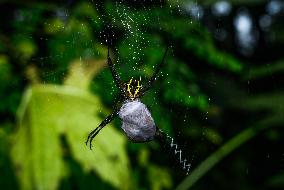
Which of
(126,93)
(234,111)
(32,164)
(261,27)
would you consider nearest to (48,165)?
(32,164)

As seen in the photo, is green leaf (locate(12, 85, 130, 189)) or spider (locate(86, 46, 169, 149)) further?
green leaf (locate(12, 85, 130, 189))

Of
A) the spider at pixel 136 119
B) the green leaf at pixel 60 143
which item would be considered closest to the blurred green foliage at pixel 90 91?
the green leaf at pixel 60 143

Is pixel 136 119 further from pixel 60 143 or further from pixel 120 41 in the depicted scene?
pixel 120 41

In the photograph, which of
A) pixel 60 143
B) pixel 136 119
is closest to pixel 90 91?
pixel 60 143

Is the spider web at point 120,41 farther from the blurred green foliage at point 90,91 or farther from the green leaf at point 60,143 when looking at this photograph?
the green leaf at point 60,143

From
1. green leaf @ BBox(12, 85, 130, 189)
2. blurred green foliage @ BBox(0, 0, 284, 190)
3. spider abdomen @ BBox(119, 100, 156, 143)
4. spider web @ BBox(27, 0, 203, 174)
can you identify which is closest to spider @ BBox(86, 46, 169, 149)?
spider abdomen @ BBox(119, 100, 156, 143)

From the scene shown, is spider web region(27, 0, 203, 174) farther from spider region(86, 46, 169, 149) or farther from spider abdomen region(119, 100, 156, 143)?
spider abdomen region(119, 100, 156, 143)

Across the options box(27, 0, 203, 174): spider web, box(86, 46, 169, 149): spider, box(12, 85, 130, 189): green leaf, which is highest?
box(86, 46, 169, 149): spider
